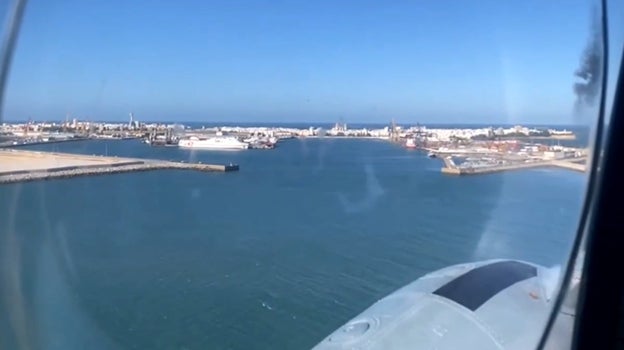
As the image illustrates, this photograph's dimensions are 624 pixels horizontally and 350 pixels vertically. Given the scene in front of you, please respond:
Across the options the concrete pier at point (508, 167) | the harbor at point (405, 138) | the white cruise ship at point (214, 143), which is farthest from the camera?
the white cruise ship at point (214, 143)

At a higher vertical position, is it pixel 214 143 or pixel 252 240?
pixel 214 143

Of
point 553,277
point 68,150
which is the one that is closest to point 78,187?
point 68,150

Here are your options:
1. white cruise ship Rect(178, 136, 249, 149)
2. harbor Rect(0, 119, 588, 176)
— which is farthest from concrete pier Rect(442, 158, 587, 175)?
white cruise ship Rect(178, 136, 249, 149)


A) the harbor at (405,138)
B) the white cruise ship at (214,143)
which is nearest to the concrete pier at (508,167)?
the harbor at (405,138)

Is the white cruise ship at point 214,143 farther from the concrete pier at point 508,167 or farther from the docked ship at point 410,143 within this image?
the concrete pier at point 508,167

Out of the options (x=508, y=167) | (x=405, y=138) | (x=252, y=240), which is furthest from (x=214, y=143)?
(x=252, y=240)

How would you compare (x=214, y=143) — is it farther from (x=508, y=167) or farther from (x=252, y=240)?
(x=252, y=240)
